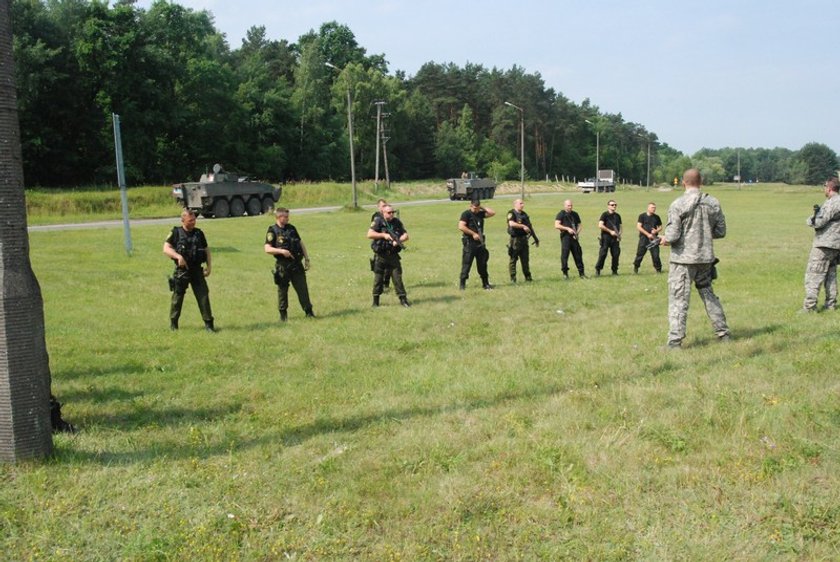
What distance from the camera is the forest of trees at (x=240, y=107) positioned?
159 ft

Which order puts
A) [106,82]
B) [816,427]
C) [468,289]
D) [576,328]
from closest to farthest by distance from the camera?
[816,427] → [576,328] → [468,289] → [106,82]

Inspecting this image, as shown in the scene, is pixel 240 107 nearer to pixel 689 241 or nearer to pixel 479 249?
pixel 479 249

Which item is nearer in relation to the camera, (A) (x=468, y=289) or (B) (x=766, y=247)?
(A) (x=468, y=289)

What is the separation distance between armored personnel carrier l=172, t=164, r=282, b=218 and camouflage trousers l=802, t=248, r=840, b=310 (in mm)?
27927

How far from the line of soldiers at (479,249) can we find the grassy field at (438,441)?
54cm

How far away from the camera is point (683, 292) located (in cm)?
798

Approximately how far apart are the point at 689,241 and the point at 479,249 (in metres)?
6.05

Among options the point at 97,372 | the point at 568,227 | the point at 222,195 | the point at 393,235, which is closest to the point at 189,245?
the point at 97,372

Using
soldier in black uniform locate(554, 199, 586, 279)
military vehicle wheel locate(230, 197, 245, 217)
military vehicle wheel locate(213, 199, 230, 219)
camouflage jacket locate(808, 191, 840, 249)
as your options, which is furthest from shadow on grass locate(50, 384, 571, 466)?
military vehicle wheel locate(230, 197, 245, 217)

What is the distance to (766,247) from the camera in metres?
22.0

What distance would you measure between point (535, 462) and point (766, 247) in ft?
64.9

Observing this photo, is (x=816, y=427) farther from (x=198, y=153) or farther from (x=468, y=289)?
(x=198, y=153)

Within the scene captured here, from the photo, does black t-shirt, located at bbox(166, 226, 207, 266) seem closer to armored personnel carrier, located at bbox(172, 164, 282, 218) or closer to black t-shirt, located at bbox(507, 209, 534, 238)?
black t-shirt, located at bbox(507, 209, 534, 238)

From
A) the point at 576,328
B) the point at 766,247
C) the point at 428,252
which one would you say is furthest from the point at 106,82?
the point at 576,328
